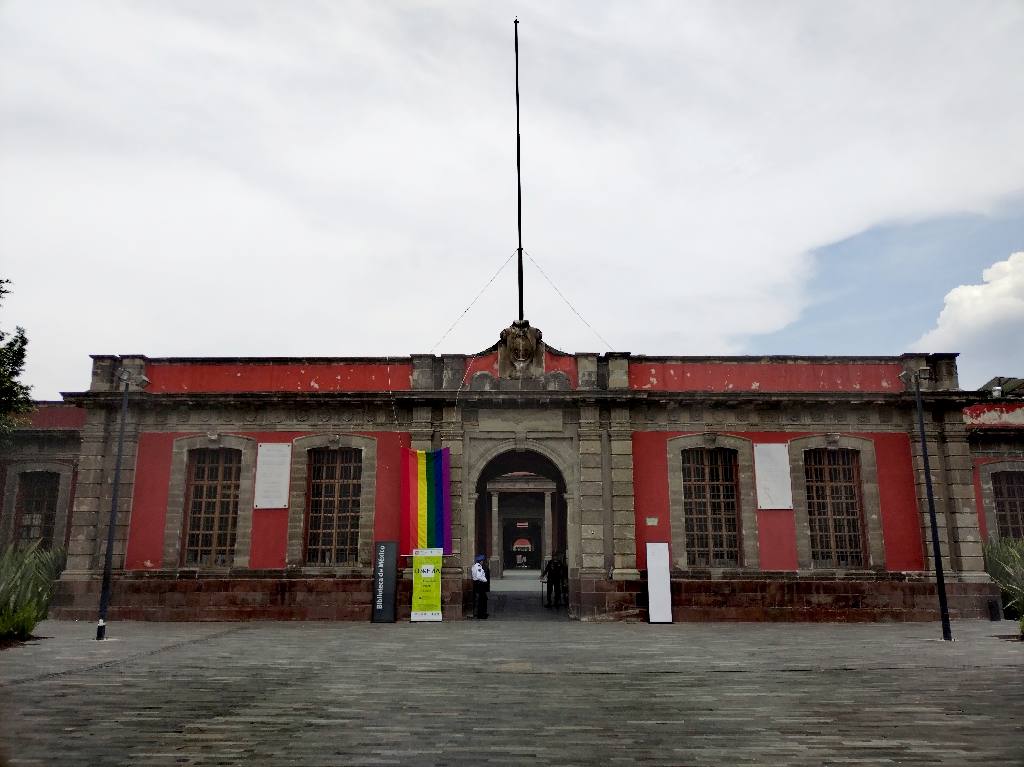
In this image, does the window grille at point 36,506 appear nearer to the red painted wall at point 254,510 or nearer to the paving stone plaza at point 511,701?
the red painted wall at point 254,510

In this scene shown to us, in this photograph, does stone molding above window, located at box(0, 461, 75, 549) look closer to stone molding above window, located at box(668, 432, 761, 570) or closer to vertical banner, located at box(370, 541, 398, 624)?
vertical banner, located at box(370, 541, 398, 624)

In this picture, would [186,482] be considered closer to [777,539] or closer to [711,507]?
[711,507]

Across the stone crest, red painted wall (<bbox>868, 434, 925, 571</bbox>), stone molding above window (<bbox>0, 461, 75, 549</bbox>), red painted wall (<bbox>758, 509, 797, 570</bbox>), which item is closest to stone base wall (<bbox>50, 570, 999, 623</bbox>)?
red painted wall (<bbox>758, 509, 797, 570</bbox>)

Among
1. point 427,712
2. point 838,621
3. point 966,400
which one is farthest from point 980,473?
point 427,712

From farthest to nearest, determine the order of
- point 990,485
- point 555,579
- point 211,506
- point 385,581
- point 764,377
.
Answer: point 555,579 → point 990,485 → point 764,377 → point 211,506 → point 385,581

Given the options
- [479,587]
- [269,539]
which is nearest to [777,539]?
[479,587]

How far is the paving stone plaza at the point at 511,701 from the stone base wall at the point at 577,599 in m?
3.22

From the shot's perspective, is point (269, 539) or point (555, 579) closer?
point (269, 539)

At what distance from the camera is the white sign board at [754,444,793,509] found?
1688cm


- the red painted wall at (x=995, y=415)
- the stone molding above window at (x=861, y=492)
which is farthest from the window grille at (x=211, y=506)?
the red painted wall at (x=995, y=415)

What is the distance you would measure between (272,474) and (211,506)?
1803 mm

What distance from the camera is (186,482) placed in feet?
55.8

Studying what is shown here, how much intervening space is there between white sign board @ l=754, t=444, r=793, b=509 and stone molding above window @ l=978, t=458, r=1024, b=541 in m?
7.04

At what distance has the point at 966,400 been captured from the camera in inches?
671
